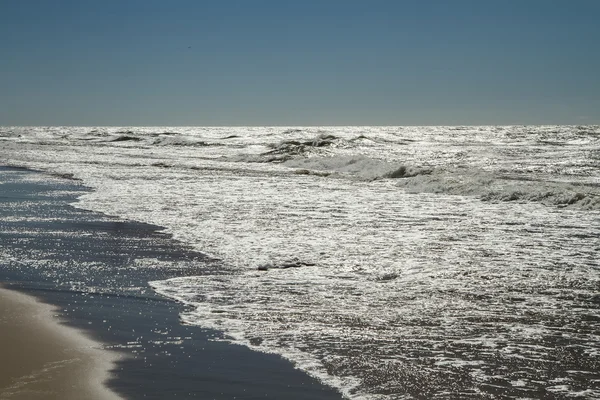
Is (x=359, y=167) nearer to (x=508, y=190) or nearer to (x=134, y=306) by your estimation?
(x=508, y=190)

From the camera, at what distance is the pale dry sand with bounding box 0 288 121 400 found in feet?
13.1

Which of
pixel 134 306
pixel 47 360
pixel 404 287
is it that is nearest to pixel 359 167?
pixel 404 287

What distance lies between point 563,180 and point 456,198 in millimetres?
9667

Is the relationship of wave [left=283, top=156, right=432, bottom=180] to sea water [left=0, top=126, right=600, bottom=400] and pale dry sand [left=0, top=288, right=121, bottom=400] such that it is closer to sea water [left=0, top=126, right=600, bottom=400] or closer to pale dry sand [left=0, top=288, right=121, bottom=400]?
sea water [left=0, top=126, right=600, bottom=400]

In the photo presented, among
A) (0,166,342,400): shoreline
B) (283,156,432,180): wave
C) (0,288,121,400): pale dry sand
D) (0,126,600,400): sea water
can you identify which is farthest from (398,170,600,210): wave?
(0,288,121,400): pale dry sand

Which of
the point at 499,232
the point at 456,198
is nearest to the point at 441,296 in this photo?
the point at 499,232

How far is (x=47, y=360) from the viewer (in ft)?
15.0

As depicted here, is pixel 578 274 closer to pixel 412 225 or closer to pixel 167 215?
pixel 412 225

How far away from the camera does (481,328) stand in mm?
5547

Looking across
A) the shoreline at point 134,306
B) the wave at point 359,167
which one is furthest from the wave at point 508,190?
the shoreline at point 134,306

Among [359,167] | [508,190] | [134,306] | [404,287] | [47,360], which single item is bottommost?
[47,360]

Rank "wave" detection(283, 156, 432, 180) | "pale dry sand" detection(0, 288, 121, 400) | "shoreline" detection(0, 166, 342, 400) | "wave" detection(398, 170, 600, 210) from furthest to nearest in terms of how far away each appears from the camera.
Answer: "wave" detection(283, 156, 432, 180) < "wave" detection(398, 170, 600, 210) < "shoreline" detection(0, 166, 342, 400) < "pale dry sand" detection(0, 288, 121, 400)

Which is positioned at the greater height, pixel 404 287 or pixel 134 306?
pixel 404 287

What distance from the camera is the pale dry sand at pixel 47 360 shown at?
400 cm
